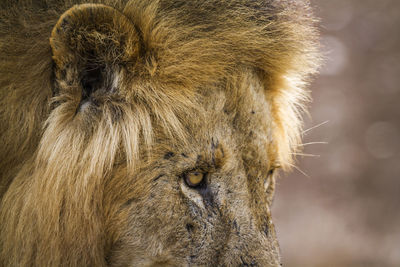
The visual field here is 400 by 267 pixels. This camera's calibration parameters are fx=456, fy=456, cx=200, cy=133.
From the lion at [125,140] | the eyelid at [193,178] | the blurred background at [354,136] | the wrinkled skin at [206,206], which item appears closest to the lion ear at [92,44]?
the lion at [125,140]

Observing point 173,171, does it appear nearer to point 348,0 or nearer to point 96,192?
point 96,192

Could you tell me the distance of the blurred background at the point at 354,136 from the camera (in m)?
6.77

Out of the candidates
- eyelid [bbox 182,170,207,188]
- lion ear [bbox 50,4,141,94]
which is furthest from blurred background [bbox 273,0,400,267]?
lion ear [bbox 50,4,141,94]

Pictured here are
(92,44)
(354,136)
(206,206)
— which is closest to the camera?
(92,44)

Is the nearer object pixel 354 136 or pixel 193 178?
pixel 193 178

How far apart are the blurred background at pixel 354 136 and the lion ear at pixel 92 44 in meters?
5.29

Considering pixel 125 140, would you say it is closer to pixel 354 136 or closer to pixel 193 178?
pixel 193 178

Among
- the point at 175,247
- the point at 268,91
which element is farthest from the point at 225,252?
the point at 268,91

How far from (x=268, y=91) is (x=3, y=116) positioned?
1.37 metres

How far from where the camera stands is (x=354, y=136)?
6.85m

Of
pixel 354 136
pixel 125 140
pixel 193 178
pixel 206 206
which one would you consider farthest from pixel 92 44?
pixel 354 136

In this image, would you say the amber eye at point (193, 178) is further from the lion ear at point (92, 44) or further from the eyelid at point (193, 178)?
the lion ear at point (92, 44)

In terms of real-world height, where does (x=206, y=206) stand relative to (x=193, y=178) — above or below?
below

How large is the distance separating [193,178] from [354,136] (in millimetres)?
5367
